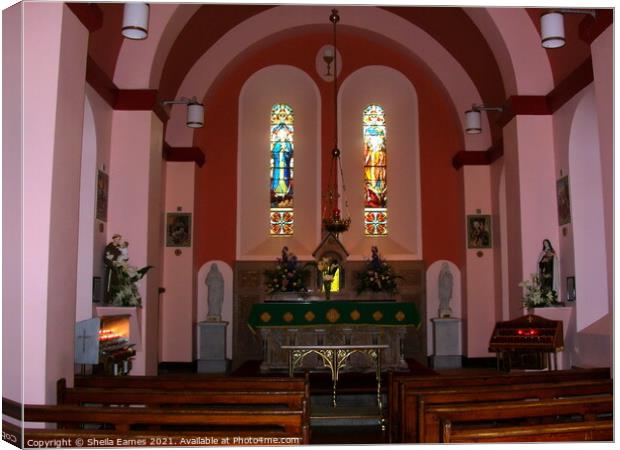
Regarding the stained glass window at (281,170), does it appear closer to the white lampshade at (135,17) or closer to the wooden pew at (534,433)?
the white lampshade at (135,17)

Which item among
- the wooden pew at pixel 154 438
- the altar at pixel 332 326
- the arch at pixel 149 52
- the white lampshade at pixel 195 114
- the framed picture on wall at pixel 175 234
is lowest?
the wooden pew at pixel 154 438

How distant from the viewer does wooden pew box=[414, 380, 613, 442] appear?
237 inches

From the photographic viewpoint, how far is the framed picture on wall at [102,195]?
1002cm

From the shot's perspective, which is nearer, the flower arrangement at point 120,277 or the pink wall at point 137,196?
the flower arrangement at point 120,277

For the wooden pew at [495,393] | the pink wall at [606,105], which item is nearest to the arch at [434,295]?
the pink wall at [606,105]

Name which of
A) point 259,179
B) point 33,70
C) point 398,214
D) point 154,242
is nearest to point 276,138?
point 259,179

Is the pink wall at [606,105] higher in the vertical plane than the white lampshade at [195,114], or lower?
lower

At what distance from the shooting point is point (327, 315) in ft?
40.7

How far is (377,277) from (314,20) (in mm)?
5324

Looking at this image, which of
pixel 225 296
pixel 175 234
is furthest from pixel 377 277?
pixel 175 234

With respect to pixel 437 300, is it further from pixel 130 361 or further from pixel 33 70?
pixel 33 70

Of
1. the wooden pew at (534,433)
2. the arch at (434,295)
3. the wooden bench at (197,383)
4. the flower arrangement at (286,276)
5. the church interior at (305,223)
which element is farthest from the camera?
the arch at (434,295)

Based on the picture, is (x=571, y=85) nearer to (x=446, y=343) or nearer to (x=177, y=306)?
(x=446, y=343)

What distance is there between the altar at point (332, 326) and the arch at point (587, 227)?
3056 mm
